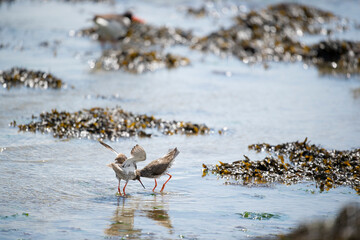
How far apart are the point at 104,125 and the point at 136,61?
4.99 meters

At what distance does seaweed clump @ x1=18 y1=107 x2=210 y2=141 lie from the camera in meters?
7.93

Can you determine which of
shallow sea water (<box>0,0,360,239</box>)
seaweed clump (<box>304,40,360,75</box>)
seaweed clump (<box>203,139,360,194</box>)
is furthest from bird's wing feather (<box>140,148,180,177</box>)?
seaweed clump (<box>304,40,360,75</box>)

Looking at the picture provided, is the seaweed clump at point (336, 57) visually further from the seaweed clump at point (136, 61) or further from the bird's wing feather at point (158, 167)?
the bird's wing feather at point (158, 167)

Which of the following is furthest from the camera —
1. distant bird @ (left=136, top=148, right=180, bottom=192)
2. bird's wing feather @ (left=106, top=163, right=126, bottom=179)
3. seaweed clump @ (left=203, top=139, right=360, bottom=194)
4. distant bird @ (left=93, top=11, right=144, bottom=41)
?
distant bird @ (left=93, top=11, right=144, bottom=41)

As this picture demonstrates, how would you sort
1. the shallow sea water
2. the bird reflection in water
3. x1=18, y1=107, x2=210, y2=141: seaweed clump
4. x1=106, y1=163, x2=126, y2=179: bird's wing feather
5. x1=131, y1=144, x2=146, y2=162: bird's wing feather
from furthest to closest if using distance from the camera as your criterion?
x1=18, y1=107, x2=210, y2=141: seaweed clump
x1=106, y1=163, x2=126, y2=179: bird's wing feather
x1=131, y1=144, x2=146, y2=162: bird's wing feather
the shallow sea water
the bird reflection in water

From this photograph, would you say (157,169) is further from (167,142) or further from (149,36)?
(149,36)

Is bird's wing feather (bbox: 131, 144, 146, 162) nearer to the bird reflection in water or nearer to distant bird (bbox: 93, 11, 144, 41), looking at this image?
the bird reflection in water

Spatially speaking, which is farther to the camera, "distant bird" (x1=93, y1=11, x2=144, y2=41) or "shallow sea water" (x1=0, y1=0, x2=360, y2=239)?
"distant bird" (x1=93, y1=11, x2=144, y2=41)

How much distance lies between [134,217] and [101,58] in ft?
29.0

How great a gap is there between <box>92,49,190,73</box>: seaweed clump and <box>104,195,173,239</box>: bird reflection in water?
7.34 m

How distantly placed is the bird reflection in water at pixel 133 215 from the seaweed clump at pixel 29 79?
5.48 meters

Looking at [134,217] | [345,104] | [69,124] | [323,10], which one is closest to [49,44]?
[69,124]

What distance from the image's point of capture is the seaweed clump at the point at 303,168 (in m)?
6.44

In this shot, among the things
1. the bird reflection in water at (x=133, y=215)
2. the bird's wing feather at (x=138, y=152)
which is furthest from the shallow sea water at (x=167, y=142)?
the bird's wing feather at (x=138, y=152)
